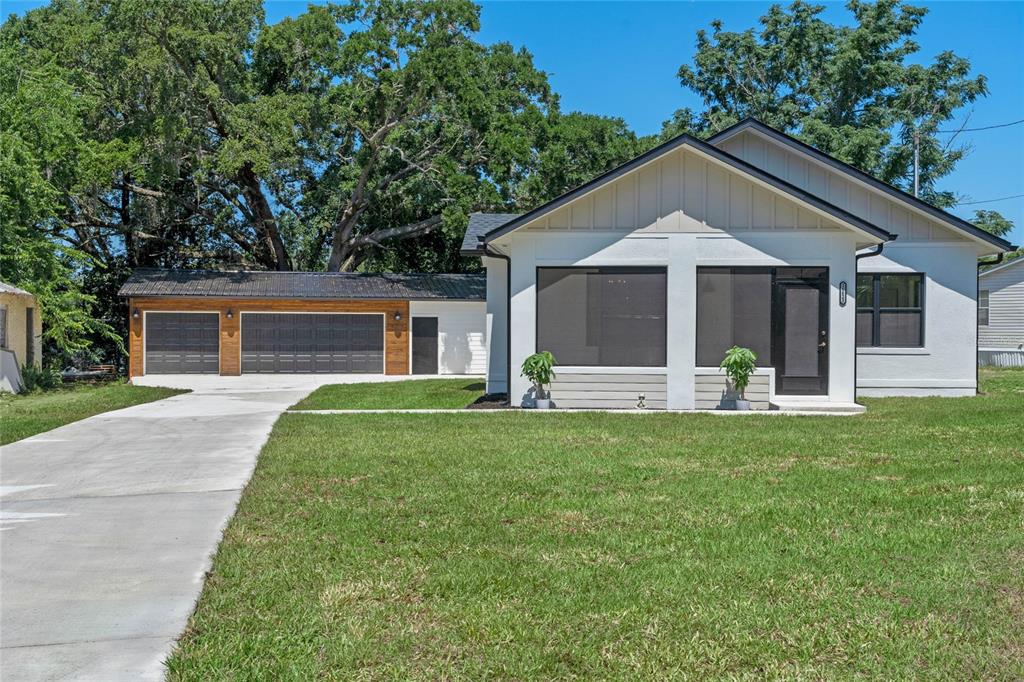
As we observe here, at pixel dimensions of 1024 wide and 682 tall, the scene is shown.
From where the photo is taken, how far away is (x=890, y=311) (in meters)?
16.6

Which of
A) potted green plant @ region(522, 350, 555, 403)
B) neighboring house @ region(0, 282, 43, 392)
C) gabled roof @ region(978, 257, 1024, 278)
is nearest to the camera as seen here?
potted green plant @ region(522, 350, 555, 403)

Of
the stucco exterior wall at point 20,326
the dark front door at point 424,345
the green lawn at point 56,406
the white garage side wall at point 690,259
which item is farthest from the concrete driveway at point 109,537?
the dark front door at point 424,345

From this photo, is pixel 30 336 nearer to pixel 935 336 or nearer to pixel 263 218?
pixel 263 218

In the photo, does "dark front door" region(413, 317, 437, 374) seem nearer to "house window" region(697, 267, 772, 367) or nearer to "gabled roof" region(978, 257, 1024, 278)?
"house window" region(697, 267, 772, 367)

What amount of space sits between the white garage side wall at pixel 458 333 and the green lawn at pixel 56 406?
849 centimetres

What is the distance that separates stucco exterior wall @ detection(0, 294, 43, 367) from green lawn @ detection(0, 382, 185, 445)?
1241 millimetres

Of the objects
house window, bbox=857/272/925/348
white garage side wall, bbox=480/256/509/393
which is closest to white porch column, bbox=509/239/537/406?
white garage side wall, bbox=480/256/509/393

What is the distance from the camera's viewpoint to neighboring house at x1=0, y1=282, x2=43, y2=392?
1888 cm

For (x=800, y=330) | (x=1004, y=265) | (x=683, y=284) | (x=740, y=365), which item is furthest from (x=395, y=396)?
(x=1004, y=265)

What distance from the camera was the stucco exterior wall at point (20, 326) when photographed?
1950 centimetres

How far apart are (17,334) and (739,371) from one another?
16146mm

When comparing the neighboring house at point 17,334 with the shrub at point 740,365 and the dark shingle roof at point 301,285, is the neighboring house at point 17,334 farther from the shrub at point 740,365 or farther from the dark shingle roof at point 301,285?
the shrub at point 740,365

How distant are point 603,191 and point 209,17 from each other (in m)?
17.0

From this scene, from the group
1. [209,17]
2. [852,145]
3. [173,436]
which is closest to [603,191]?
[173,436]
